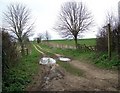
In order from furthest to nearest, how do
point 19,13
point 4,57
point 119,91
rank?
point 19,13 → point 4,57 → point 119,91

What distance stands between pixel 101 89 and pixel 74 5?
34.2 m

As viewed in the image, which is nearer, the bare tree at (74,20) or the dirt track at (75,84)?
the dirt track at (75,84)

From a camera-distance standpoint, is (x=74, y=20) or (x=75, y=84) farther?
(x=74, y=20)

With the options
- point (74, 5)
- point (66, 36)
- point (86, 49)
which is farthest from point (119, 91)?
point (74, 5)

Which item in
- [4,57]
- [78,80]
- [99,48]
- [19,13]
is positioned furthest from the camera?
[19,13]

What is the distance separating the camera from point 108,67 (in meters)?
17.5

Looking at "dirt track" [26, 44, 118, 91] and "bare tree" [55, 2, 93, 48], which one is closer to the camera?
"dirt track" [26, 44, 118, 91]

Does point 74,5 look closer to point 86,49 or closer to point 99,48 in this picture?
point 86,49

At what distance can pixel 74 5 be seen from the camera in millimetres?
43688

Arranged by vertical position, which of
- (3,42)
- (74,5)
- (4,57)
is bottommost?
(4,57)

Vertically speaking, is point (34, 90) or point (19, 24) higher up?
point (19, 24)

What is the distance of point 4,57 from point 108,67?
8.78m

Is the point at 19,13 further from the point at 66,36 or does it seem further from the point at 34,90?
the point at 34,90

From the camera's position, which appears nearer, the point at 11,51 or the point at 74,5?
the point at 11,51
